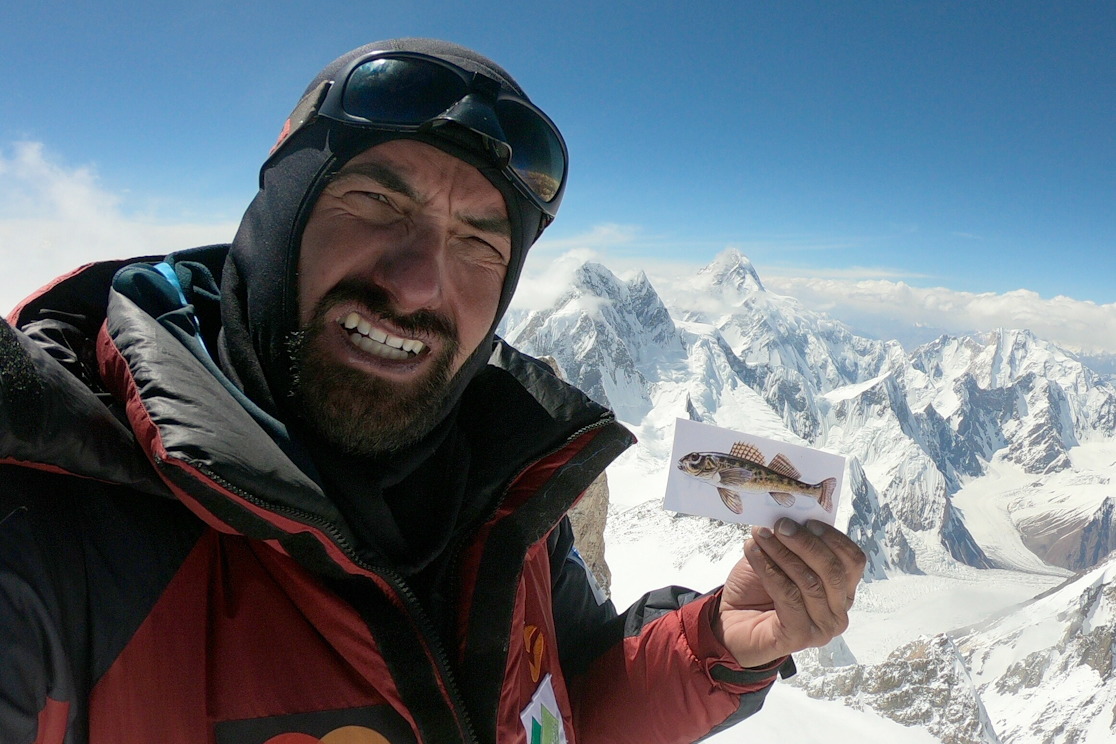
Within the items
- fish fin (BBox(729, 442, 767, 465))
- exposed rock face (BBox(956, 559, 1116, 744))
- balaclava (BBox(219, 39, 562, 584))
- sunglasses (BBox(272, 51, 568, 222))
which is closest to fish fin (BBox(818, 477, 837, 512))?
fish fin (BBox(729, 442, 767, 465))

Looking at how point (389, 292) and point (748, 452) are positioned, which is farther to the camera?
point (748, 452)

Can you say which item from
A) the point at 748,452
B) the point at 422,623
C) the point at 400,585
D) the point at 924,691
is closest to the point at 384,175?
the point at 400,585

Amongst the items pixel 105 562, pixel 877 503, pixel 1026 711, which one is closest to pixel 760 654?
pixel 105 562

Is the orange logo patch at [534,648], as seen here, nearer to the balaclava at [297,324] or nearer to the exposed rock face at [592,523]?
the balaclava at [297,324]

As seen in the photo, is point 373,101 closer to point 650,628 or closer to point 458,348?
point 458,348

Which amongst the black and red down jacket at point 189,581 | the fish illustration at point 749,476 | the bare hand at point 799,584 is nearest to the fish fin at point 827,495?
the fish illustration at point 749,476

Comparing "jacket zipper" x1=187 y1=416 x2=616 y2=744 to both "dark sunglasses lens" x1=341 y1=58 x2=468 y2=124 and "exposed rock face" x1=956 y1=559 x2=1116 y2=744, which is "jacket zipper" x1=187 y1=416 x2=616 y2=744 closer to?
"dark sunglasses lens" x1=341 y1=58 x2=468 y2=124

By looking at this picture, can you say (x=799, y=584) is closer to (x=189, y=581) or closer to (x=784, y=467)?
(x=784, y=467)
